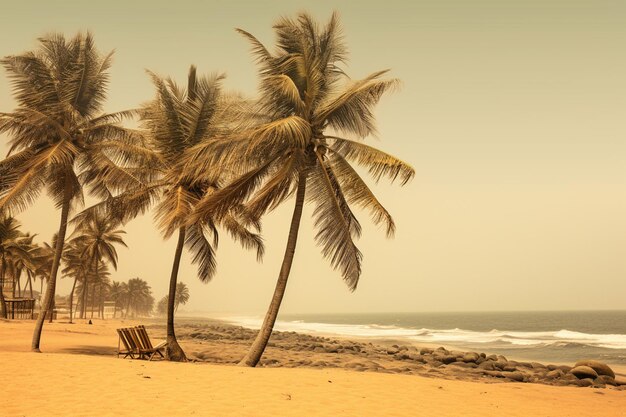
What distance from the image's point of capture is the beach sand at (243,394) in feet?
26.1

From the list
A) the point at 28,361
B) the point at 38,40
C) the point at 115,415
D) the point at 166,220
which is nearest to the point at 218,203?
the point at 166,220

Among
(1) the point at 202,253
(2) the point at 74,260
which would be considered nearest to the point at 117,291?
(2) the point at 74,260

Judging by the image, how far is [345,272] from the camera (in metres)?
14.3

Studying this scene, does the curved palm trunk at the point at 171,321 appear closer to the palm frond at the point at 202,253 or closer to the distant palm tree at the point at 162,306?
the palm frond at the point at 202,253

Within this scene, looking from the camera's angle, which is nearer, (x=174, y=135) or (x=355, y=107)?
(x=355, y=107)

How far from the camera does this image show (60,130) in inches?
658

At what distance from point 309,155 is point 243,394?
7.34m

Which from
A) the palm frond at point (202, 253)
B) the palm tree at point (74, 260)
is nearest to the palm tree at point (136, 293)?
the palm tree at point (74, 260)

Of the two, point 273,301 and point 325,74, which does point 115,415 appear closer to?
point 273,301

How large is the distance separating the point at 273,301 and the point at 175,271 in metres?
4.81

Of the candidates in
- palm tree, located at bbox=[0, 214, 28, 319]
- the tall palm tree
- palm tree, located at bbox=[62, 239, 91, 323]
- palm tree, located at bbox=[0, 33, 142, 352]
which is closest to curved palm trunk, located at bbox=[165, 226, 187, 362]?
the tall palm tree

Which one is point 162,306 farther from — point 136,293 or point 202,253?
point 202,253

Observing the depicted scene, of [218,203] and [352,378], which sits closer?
[352,378]

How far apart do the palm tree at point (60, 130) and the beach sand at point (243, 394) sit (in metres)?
6.24
